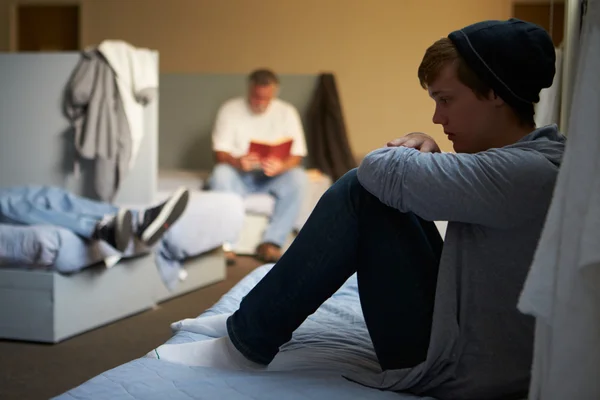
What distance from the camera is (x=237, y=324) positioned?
Answer: 46.2 inches

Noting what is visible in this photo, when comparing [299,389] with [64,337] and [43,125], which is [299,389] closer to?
[64,337]

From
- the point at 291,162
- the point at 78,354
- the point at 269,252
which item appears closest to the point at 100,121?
the point at 78,354

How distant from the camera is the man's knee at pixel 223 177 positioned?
4.00 meters

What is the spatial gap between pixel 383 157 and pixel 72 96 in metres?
2.21

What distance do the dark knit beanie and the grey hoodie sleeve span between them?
0.11 m

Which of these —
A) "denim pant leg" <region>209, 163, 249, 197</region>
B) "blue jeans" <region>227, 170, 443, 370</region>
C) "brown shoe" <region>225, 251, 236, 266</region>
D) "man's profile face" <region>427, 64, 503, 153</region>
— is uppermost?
"man's profile face" <region>427, 64, 503, 153</region>

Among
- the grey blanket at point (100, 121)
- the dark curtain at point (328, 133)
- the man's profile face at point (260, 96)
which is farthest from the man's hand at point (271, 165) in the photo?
the grey blanket at point (100, 121)

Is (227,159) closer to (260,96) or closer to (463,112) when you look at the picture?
(260,96)

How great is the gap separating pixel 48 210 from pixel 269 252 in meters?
1.64

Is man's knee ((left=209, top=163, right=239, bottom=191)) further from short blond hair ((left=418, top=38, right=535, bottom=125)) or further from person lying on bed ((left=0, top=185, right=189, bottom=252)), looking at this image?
short blond hair ((left=418, top=38, right=535, bottom=125))

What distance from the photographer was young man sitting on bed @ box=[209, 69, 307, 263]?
395 cm

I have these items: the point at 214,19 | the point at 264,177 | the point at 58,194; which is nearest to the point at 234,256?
the point at 264,177

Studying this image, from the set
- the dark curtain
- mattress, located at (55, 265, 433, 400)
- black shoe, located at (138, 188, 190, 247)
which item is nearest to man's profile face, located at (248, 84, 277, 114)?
the dark curtain

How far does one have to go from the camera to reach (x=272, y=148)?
392 cm
